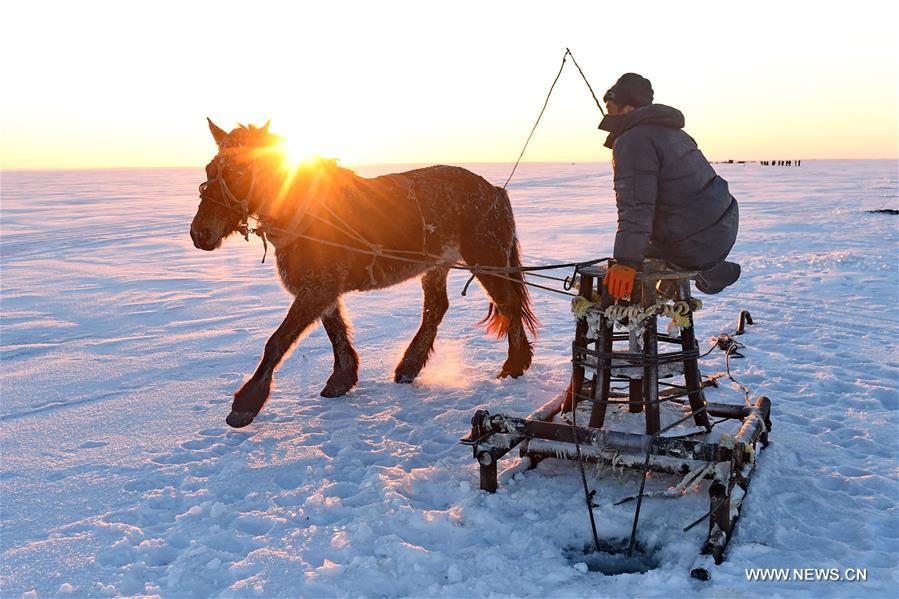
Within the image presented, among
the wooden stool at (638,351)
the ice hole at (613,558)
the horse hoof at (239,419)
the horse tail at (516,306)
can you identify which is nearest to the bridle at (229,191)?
the horse hoof at (239,419)

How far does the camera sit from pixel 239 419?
204 inches

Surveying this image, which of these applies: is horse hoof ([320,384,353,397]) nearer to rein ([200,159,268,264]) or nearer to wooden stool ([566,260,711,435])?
rein ([200,159,268,264])

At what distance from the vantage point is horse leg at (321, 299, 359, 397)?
5.99 meters

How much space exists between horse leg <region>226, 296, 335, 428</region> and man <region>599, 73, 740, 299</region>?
8.86ft

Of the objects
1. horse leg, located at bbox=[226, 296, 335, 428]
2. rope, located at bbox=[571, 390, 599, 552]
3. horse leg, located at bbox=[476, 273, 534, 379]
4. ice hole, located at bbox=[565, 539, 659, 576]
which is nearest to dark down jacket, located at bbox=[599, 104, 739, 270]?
rope, located at bbox=[571, 390, 599, 552]

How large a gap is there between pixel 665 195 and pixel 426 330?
3.35 metres

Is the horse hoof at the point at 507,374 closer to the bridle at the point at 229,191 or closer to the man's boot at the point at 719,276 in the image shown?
the man's boot at the point at 719,276

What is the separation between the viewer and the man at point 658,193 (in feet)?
11.6

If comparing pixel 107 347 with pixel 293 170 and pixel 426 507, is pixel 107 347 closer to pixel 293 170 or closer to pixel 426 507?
pixel 293 170

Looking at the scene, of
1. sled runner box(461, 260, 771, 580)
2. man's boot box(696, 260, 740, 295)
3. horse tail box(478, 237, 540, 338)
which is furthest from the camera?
horse tail box(478, 237, 540, 338)

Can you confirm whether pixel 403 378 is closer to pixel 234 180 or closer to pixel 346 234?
pixel 346 234

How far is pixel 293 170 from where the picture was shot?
548cm

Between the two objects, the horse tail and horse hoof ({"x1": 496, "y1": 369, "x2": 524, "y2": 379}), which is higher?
the horse tail

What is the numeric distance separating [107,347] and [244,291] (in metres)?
3.57
